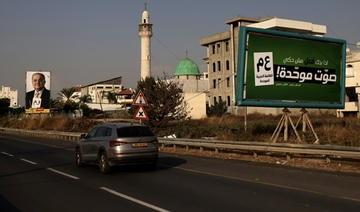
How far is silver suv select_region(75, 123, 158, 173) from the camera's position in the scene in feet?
42.6

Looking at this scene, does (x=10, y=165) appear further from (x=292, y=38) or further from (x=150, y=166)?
(x=292, y=38)

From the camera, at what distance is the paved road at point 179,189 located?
8.38 metres

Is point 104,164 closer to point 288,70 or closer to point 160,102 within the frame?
point 288,70

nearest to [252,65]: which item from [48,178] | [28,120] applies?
[48,178]

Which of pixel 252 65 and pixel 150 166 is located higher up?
pixel 252 65

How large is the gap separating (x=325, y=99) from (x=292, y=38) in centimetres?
383

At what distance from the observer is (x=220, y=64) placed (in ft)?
239

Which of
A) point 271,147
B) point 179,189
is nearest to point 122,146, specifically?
point 179,189

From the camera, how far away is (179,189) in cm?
1039

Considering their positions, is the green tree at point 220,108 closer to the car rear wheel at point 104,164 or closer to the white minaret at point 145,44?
the white minaret at point 145,44

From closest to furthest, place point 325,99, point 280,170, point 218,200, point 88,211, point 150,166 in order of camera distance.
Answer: point 88,211
point 218,200
point 280,170
point 150,166
point 325,99

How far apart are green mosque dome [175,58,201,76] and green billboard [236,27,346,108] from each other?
75.3m

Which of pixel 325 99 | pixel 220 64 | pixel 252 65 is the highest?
pixel 220 64

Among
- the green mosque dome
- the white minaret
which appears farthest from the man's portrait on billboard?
the green mosque dome
